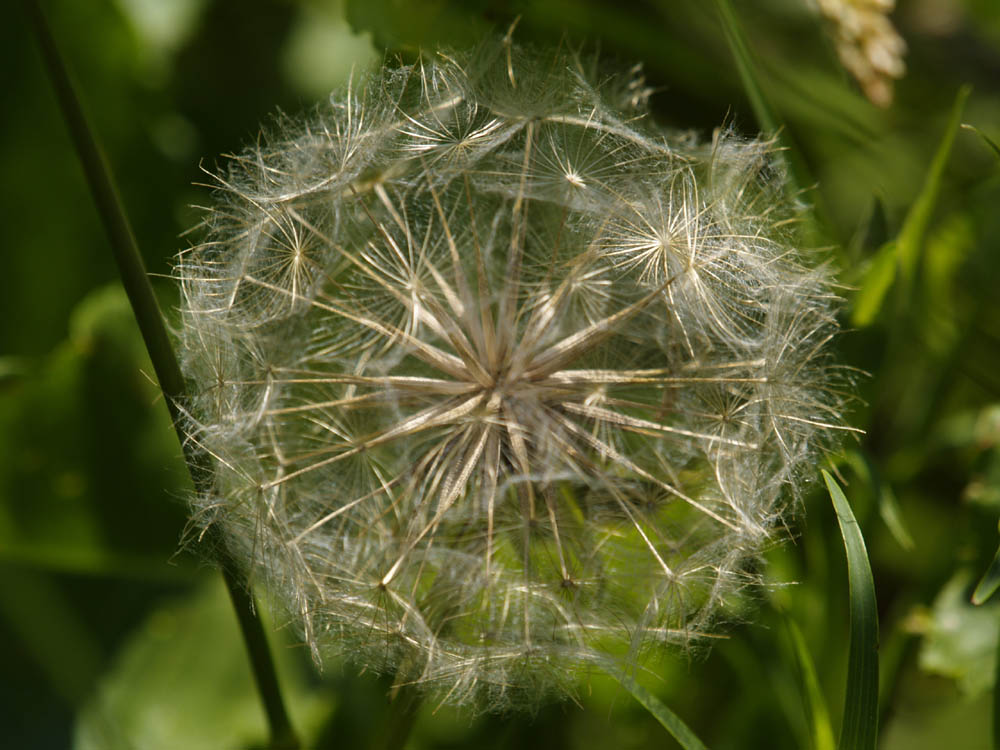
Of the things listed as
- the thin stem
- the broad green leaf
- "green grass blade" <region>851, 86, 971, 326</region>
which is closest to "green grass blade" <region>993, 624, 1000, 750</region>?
the broad green leaf

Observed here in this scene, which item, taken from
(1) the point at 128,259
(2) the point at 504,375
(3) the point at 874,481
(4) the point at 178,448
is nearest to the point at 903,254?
(3) the point at 874,481

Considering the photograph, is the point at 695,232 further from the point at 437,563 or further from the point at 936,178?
the point at 437,563

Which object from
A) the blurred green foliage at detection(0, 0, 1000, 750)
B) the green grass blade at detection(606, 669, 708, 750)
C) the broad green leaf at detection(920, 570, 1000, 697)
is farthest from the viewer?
the blurred green foliage at detection(0, 0, 1000, 750)

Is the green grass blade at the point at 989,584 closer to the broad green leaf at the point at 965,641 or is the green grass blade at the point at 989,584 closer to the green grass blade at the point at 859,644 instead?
the green grass blade at the point at 859,644

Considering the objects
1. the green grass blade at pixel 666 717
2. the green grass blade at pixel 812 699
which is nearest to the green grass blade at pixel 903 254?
the green grass blade at pixel 812 699

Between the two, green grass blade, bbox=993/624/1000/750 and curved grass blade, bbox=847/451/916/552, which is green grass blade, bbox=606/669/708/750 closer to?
curved grass blade, bbox=847/451/916/552

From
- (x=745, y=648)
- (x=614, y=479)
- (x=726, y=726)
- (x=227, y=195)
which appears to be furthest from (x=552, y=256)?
(x=726, y=726)

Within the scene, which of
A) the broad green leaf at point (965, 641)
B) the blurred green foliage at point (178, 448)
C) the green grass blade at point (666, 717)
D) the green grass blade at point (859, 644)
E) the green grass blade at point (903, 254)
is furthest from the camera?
the blurred green foliage at point (178, 448)
